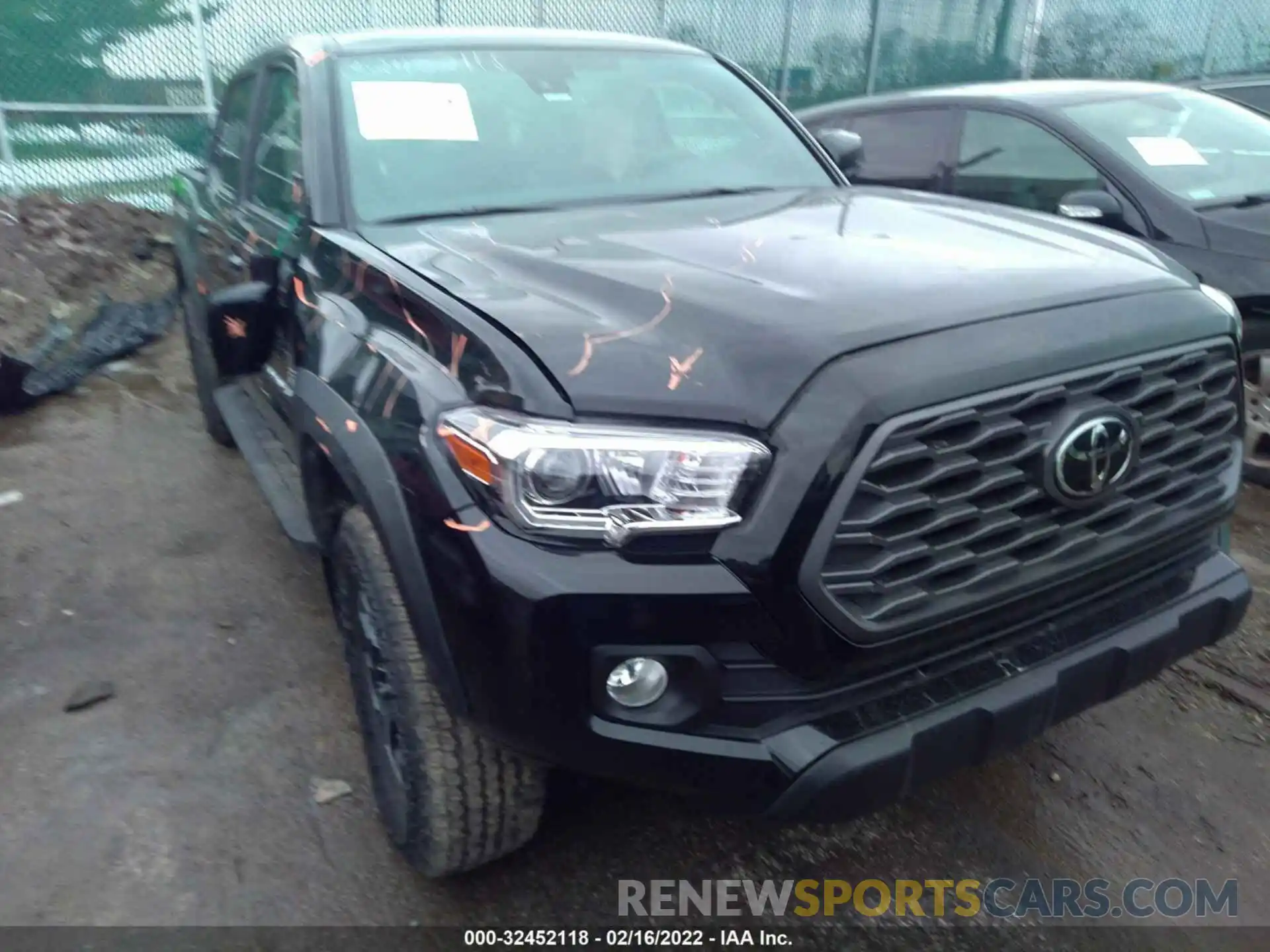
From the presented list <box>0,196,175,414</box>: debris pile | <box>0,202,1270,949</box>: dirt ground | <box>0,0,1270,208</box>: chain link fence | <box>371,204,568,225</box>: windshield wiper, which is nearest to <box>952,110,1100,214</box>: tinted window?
<box>0,202,1270,949</box>: dirt ground

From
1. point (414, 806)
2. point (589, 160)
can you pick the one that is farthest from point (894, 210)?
point (414, 806)

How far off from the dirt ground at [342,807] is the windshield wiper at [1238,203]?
1.45m

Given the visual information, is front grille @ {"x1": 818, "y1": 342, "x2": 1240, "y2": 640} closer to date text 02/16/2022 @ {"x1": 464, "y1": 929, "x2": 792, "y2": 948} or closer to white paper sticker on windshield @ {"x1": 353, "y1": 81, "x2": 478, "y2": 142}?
A: date text 02/16/2022 @ {"x1": 464, "y1": 929, "x2": 792, "y2": 948}

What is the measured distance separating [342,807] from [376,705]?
414 millimetres

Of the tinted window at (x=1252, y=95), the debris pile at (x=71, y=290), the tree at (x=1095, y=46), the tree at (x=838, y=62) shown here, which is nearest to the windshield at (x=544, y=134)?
the debris pile at (x=71, y=290)

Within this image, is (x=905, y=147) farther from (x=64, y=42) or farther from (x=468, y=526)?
(x=64, y=42)

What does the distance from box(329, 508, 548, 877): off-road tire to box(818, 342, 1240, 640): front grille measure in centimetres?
76

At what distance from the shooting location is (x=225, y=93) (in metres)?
4.26

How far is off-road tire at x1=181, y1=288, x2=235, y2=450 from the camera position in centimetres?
429

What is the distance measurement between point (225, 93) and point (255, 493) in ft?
5.62

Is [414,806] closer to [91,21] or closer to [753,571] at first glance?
[753,571]

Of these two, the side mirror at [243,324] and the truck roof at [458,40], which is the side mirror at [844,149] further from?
the side mirror at [243,324]

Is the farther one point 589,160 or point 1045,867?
point 589,160

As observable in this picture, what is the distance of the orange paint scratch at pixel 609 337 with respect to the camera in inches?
66.8
